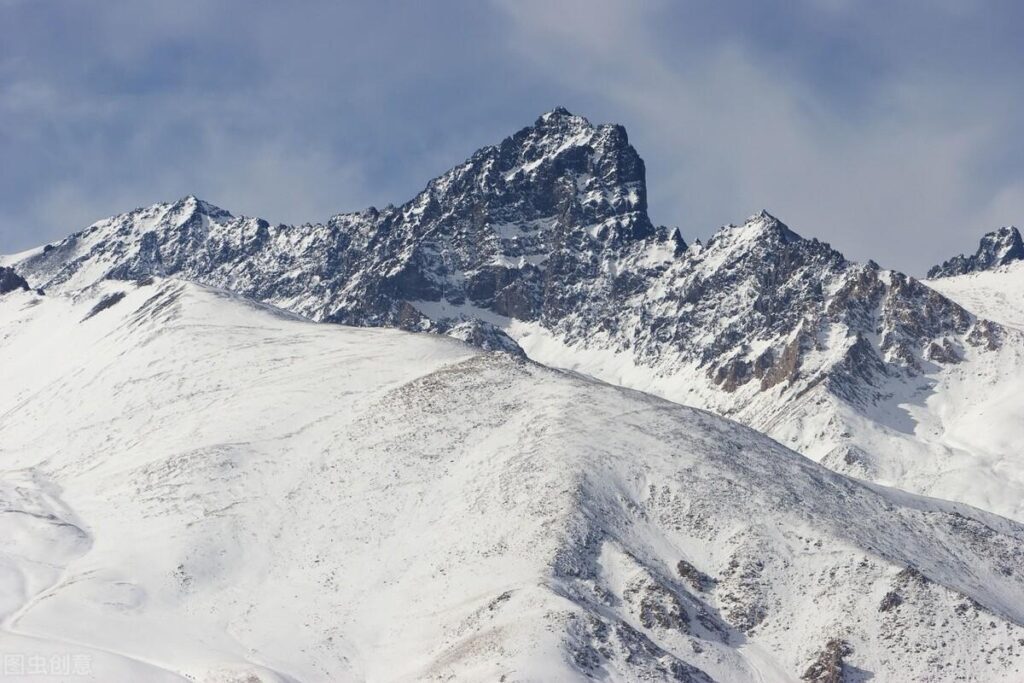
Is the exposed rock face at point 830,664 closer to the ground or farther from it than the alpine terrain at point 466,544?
closer to the ground

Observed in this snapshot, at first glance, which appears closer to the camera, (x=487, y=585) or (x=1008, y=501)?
(x=487, y=585)

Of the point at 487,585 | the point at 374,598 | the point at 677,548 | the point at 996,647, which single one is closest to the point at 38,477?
the point at 374,598

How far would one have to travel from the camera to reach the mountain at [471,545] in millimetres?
82812

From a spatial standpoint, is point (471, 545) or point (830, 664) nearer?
point (830, 664)

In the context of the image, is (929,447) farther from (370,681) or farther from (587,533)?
(370,681)

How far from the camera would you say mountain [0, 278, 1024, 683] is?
8281 cm

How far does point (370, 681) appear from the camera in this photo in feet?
266

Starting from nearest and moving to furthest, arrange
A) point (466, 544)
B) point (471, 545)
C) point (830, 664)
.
Answer: 1. point (830, 664)
2. point (471, 545)
3. point (466, 544)

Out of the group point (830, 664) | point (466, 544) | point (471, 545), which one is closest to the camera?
point (830, 664)

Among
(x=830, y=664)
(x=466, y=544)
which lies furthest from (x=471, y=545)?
(x=830, y=664)

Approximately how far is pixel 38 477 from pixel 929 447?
429 feet

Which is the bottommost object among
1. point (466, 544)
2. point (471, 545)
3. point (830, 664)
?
point (830, 664)

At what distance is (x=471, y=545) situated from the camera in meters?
95.9

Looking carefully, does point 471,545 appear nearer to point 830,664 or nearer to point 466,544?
point 466,544
